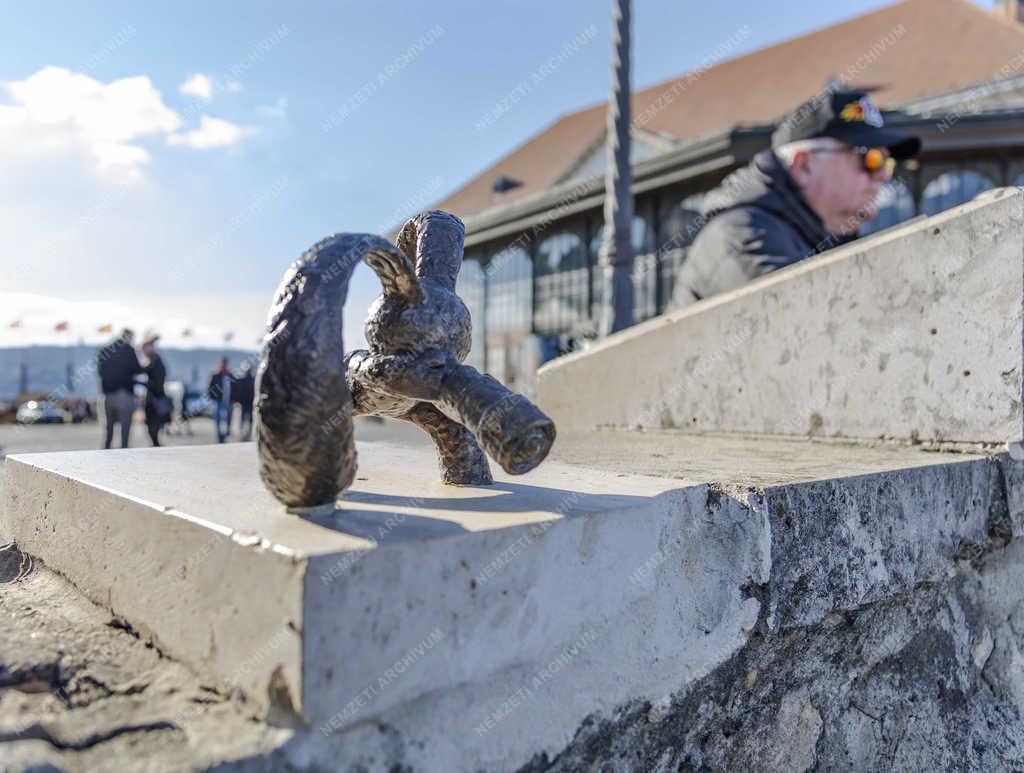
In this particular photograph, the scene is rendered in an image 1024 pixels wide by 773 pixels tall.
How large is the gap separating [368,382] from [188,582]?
397mm

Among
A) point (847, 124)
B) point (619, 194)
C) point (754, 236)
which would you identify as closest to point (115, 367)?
point (619, 194)

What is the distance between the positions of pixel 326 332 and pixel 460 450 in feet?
1.38

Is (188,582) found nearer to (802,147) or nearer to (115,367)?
(802,147)

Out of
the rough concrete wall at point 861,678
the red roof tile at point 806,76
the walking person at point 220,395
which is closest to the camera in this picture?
the rough concrete wall at point 861,678

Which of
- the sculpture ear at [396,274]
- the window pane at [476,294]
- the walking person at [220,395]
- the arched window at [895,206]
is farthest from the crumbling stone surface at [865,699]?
the window pane at [476,294]

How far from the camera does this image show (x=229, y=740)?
74cm

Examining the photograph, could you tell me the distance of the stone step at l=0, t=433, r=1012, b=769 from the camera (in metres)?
0.78

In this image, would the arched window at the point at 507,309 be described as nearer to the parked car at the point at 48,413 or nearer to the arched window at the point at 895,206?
the arched window at the point at 895,206

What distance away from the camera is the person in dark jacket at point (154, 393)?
8.59m

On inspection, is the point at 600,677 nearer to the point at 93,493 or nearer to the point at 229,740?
the point at 229,740

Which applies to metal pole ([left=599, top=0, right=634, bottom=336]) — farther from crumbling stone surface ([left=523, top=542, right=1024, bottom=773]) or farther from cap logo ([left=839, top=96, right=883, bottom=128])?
crumbling stone surface ([left=523, top=542, right=1024, bottom=773])

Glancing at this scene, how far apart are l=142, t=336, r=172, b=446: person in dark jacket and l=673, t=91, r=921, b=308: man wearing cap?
281 inches

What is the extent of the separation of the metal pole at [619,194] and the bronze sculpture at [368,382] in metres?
5.00

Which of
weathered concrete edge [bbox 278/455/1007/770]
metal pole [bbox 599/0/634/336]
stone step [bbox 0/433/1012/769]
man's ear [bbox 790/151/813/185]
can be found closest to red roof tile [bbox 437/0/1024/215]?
metal pole [bbox 599/0/634/336]
